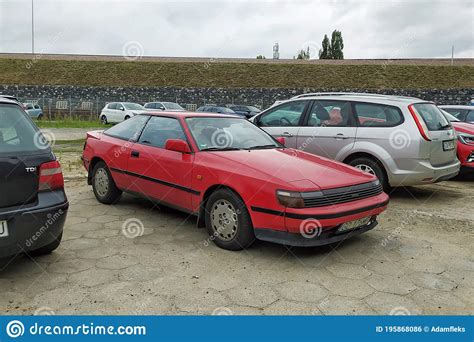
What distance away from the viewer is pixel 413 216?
19.0 ft

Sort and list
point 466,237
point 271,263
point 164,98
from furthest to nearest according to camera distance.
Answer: point 164,98 < point 466,237 < point 271,263

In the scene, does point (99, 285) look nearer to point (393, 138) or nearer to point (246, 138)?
point (246, 138)

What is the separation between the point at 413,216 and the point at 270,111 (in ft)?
10.2

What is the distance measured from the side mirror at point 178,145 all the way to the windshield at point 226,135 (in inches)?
6.5

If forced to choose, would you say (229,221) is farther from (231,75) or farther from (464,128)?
(231,75)

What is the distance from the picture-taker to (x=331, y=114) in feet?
23.1

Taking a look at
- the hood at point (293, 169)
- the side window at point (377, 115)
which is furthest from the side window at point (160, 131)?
the side window at point (377, 115)

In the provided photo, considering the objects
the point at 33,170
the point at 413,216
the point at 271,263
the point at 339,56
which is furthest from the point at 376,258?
the point at 339,56

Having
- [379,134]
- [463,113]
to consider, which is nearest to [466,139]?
[463,113]

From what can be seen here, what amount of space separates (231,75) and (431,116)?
39047 millimetres

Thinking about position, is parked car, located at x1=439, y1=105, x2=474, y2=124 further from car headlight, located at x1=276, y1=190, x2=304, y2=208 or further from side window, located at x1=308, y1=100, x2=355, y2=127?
car headlight, located at x1=276, y1=190, x2=304, y2=208

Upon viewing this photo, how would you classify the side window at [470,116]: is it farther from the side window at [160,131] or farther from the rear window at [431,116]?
the side window at [160,131]

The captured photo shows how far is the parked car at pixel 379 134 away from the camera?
6.25 metres

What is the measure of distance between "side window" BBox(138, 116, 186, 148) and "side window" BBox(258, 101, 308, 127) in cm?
272
